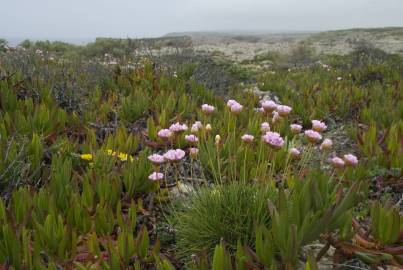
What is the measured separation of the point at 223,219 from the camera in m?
2.22

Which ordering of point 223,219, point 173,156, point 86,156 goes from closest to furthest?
point 223,219 → point 173,156 → point 86,156

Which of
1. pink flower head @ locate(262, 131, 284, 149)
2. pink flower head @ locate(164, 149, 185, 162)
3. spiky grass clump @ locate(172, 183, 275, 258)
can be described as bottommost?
spiky grass clump @ locate(172, 183, 275, 258)

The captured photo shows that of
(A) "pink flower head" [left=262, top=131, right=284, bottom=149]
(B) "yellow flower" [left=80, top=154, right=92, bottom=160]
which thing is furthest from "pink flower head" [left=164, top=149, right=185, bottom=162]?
(B) "yellow flower" [left=80, top=154, right=92, bottom=160]

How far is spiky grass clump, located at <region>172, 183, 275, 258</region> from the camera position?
2.20m

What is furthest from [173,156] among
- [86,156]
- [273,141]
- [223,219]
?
[86,156]

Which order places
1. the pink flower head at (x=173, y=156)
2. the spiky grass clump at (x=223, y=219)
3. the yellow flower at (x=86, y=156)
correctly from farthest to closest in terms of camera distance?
the yellow flower at (x=86, y=156) → the pink flower head at (x=173, y=156) → the spiky grass clump at (x=223, y=219)

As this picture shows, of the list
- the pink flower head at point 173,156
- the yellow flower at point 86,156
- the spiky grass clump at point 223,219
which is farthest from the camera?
the yellow flower at point 86,156

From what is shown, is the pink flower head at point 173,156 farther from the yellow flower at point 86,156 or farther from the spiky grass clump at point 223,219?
the yellow flower at point 86,156

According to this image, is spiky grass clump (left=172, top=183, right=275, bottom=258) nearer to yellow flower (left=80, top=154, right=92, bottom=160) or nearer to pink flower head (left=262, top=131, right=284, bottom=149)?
pink flower head (left=262, top=131, right=284, bottom=149)

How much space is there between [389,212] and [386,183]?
3.99 feet

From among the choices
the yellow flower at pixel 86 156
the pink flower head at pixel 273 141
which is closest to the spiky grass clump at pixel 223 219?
the pink flower head at pixel 273 141

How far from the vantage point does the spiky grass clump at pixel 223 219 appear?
2.20 m

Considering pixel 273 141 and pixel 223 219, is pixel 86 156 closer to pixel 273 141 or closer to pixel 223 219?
pixel 223 219

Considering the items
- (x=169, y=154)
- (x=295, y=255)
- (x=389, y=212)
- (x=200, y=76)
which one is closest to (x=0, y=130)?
(x=169, y=154)
